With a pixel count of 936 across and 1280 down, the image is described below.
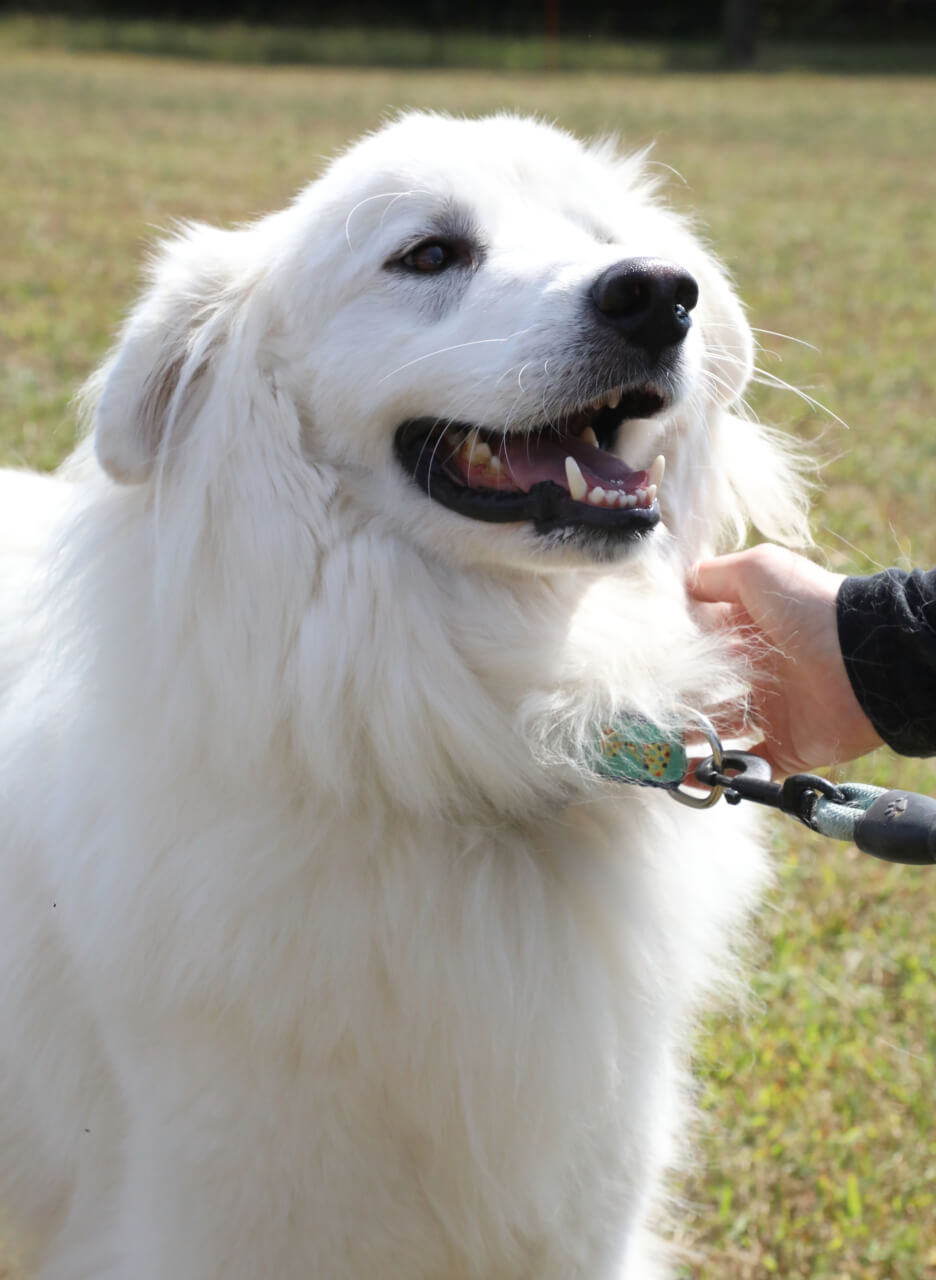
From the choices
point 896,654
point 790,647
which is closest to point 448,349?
point 790,647

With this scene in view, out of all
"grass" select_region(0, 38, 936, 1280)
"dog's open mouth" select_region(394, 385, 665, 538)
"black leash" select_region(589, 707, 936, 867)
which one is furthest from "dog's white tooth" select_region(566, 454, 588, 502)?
"grass" select_region(0, 38, 936, 1280)

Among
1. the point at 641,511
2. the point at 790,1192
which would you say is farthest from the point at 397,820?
the point at 790,1192

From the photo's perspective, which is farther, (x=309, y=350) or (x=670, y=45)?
(x=670, y=45)

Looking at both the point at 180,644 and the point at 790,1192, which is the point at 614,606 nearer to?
the point at 180,644

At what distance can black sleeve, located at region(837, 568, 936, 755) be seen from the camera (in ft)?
7.47

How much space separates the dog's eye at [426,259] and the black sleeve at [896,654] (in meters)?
0.99

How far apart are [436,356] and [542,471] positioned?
28cm

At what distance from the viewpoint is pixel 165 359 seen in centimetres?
228

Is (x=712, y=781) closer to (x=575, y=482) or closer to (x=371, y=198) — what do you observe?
(x=575, y=482)

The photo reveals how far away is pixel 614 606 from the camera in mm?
2377

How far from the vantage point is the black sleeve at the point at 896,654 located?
7.47 feet

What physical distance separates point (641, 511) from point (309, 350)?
70cm

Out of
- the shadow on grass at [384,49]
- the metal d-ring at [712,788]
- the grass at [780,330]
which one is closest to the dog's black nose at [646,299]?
the metal d-ring at [712,788]

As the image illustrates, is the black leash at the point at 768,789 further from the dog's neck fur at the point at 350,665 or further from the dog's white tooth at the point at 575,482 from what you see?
the dog's white tooth at the point at 575,482
